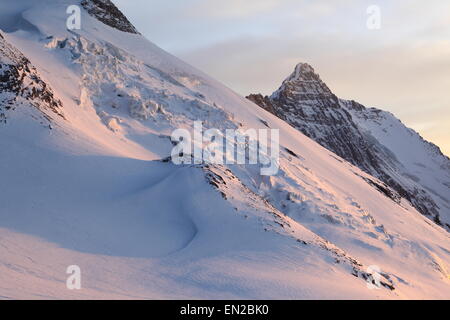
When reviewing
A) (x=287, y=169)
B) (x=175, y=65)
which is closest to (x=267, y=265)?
(x=287, y=169)

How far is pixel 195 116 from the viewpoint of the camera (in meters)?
38.3

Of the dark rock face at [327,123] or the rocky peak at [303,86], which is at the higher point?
the rocky peak at [303,86]

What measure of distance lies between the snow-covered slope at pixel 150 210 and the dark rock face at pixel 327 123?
305 feet

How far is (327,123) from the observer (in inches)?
5827

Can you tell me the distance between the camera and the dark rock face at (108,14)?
164ft

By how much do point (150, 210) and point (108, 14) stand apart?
120 ft
